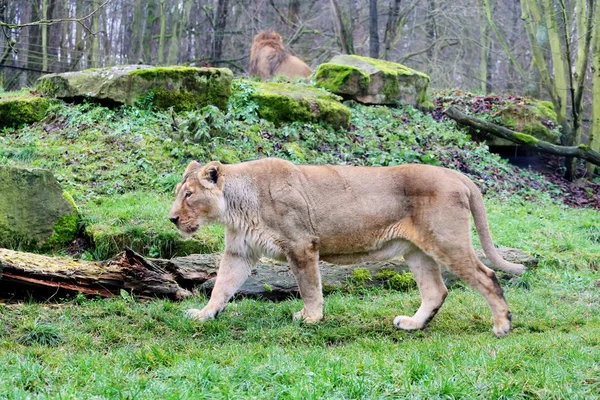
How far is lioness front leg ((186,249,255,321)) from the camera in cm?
743

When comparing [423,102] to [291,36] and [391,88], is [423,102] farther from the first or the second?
[291,36]

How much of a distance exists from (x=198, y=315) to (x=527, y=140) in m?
13.2

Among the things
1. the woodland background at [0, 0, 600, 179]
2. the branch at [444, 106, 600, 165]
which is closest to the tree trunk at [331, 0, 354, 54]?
the woodland background at [0, 0, 600, 179]

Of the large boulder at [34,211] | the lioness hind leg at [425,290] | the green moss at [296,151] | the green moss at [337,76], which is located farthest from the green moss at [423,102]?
the lioness hind leg at [425,290]

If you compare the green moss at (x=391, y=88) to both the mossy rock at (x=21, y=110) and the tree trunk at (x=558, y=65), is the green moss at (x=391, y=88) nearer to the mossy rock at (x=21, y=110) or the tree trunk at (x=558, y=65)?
the tree trunk at (x=558, y=65)

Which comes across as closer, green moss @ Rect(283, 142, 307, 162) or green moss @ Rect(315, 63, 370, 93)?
green moss @ Rect(283, 142, 307, 162)

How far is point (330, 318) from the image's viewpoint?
759 centimetres

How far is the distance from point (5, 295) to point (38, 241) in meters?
2.36

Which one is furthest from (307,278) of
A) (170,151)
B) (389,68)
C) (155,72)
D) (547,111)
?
(547,111)

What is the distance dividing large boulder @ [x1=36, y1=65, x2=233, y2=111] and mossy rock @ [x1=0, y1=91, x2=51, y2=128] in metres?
0.55

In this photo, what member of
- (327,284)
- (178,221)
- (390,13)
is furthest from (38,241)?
(390,13)

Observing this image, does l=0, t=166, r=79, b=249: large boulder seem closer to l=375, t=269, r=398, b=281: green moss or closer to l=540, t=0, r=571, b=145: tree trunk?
l=375, t=269, r=398, b=281: green moss

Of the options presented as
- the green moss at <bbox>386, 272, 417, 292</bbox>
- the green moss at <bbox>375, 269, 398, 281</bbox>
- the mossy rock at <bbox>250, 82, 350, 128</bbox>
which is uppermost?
the mossy rock at <bbox>250, 82, 350, 128</bbox>

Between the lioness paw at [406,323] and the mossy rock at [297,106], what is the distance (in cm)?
934
